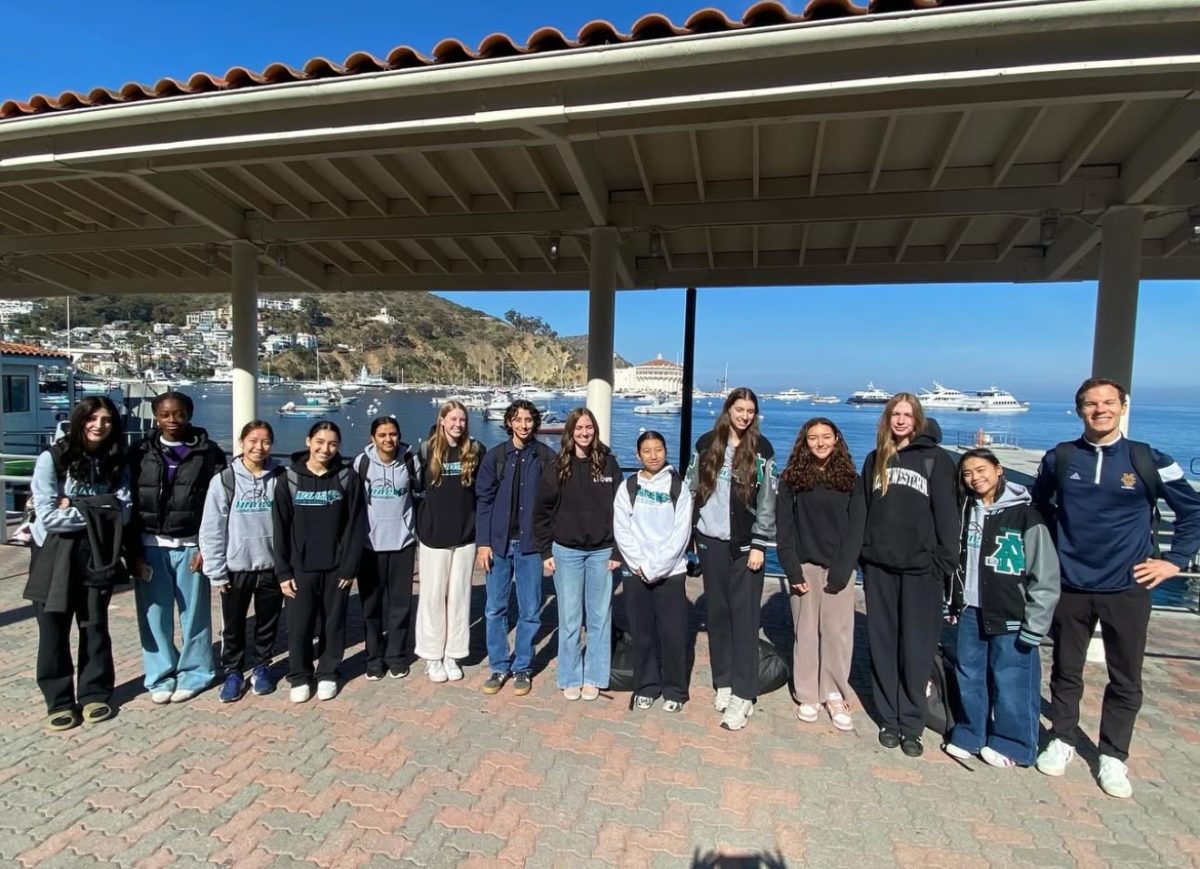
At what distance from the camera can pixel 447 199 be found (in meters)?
4.74

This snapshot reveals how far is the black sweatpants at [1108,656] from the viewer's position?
2.57m

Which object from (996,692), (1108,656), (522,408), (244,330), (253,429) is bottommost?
(996,692)

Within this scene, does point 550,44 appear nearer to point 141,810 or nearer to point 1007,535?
point 1007,535

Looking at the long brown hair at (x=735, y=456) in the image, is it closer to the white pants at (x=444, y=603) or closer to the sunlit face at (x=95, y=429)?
the white pants at (x=444, y=603)

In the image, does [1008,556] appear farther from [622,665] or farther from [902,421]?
[622,665]

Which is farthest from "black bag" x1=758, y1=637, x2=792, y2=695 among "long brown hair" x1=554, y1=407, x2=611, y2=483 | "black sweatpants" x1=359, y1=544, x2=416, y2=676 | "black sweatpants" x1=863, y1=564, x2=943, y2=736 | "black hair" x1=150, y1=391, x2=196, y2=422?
"black hair" x1=150, y1=391, x2=196, y2=422

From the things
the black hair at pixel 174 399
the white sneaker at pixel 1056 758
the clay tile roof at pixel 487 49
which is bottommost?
the white sneaker at pixel 1056 758

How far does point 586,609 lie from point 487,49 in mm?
2797

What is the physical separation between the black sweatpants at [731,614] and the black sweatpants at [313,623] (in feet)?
6.47

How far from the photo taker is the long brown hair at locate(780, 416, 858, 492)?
3.03 m

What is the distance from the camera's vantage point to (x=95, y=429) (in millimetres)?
2975

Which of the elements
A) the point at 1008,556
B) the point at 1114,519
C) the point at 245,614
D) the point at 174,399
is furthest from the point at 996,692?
the point at 174,399

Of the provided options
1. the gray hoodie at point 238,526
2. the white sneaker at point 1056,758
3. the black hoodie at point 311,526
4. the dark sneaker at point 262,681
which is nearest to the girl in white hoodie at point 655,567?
the black hoodie at point 311,526

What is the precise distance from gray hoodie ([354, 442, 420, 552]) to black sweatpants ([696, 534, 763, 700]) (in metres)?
1.68
